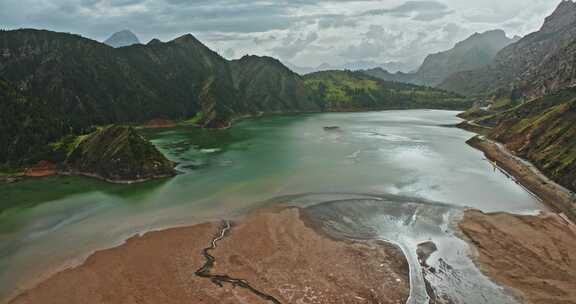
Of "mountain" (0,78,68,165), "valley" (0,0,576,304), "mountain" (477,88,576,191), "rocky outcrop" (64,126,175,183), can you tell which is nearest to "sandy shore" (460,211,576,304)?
"valley" (0,0,576,304)

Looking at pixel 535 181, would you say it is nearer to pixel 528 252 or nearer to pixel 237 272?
pixel 528 252

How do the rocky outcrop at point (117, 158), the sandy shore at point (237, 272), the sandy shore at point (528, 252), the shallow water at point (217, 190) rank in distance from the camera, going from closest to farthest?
the sandy shore at point (237, 272)
the sandy shore at point (528, 252)
the shallow water at point (217, 190)
the rocky outcrop at point (117, 158)

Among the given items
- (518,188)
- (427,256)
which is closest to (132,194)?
(427,256)

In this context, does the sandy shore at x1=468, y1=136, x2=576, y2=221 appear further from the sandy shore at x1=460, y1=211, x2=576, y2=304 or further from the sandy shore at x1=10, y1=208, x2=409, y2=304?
the sandy shore at x1=10, y1=208, x2=409, y2=304

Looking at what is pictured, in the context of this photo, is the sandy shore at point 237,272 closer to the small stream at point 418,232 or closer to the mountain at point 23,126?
the small stream at point 418,232

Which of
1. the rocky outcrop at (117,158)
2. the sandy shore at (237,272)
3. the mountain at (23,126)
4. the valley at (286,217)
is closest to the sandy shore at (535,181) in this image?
the valley at (286,217)

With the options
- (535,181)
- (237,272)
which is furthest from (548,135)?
(237,272)
